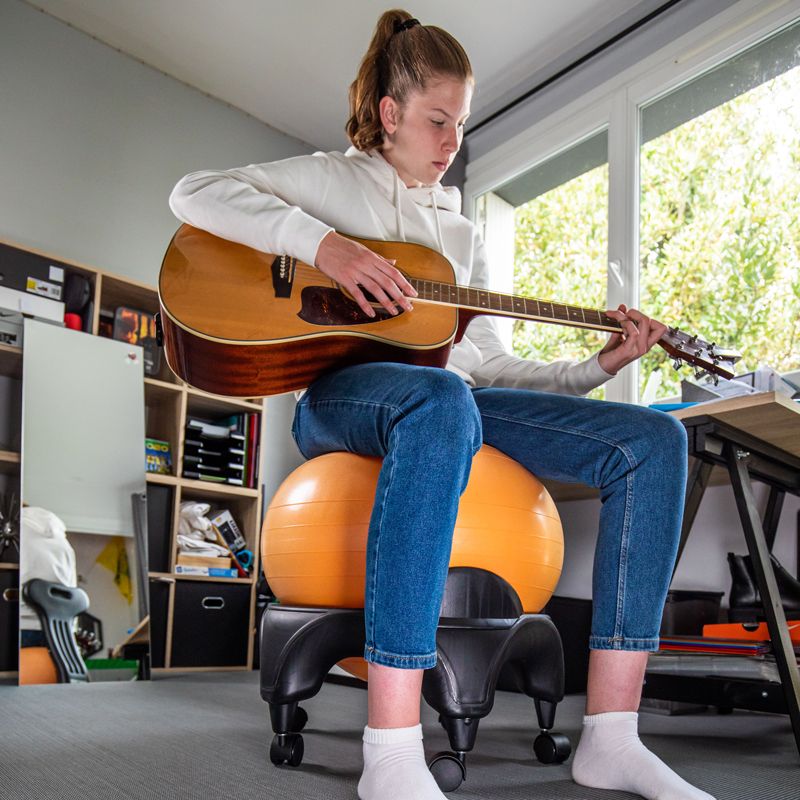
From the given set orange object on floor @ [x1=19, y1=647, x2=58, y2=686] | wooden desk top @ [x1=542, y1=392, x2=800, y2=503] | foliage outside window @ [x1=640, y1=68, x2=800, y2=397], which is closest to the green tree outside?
foliage outside window @ [x1=640, y1=68, x2=800, y2=397]

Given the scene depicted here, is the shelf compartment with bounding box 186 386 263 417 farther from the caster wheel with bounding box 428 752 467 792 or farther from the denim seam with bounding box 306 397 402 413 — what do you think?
the caster wheel with bounding box 428 752 467 792

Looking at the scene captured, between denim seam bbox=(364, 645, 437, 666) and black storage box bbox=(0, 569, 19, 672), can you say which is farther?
black storage box bbox=(0, 569, 19, 672)

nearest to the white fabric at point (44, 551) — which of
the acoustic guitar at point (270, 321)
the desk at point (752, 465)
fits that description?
the acoustic guitar at point (270, 321)

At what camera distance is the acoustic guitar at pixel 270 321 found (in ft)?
4.30

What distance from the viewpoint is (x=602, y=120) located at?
3609mm

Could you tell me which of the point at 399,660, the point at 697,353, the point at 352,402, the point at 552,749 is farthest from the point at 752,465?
the point at 399,660

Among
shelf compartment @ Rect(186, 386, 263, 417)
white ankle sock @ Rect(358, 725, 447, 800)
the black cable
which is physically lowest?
white ankle sock @ Rect(358, 725, 447, 800)

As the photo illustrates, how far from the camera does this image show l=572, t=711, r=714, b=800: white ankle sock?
3.30 feet

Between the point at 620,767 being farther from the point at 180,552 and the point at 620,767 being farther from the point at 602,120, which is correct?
the point at 602,120

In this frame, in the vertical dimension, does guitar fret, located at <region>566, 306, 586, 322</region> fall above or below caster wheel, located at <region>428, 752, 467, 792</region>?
above

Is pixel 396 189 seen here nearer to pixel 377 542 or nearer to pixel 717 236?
pixel 377 542

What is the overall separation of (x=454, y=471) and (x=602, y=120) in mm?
3061

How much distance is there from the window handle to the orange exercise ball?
2.21m

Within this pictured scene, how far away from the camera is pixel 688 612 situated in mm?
2371
